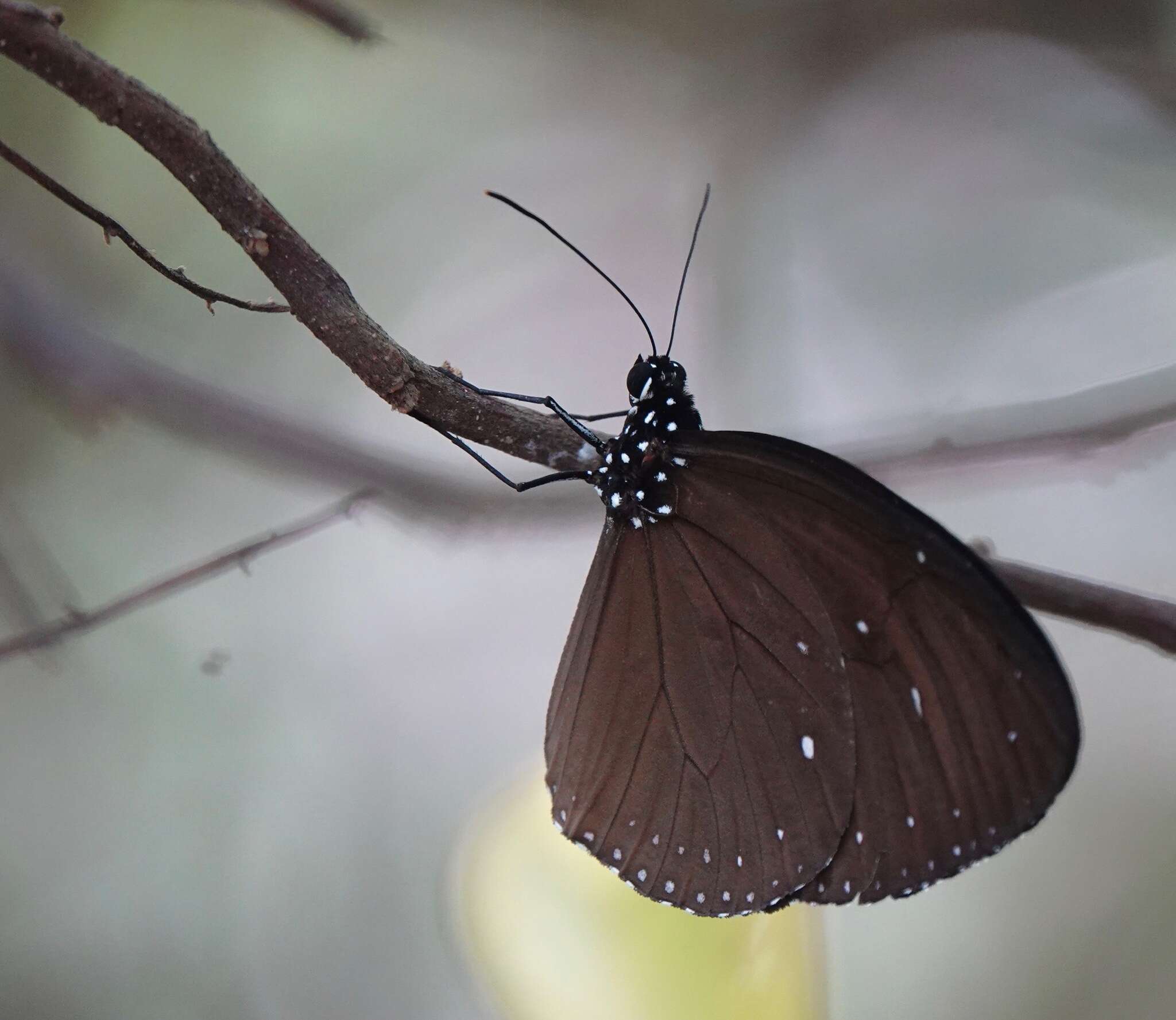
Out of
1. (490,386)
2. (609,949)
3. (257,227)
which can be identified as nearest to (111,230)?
(257,227)

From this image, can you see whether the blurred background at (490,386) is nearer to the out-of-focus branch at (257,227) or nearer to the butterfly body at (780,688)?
the butterfly body at (780,688)

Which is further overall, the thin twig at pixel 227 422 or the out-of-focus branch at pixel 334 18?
the thin twig at pixel 227 422

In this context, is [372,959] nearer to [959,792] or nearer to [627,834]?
[627,834]

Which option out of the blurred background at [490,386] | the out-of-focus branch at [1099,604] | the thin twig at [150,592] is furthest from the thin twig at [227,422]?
the out-of-focus branch at [1099,604]

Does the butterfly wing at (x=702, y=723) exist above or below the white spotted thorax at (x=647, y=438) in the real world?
below

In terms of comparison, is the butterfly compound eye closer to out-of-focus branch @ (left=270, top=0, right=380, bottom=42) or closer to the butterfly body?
the butterfly body

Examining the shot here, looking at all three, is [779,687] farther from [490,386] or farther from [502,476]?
[490,386]
